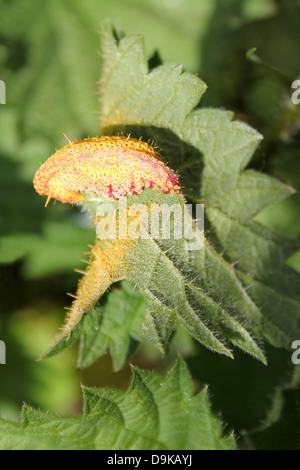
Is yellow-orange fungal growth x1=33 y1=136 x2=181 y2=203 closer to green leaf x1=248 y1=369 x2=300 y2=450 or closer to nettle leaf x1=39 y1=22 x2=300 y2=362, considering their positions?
nettle leaf x1=39 y1=22 x2=300 y2=362

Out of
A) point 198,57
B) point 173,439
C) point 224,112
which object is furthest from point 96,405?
point 198,57

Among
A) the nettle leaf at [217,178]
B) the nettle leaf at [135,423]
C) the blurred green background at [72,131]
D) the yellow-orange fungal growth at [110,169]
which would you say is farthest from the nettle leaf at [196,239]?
the blurred green background at [72,131]

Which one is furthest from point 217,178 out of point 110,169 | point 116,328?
point 116,328

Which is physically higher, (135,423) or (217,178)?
(217,178)

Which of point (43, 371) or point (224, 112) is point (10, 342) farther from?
point (224, 112)

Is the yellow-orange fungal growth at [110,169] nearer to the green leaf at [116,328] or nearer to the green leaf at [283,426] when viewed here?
the green leaf at [116,328]

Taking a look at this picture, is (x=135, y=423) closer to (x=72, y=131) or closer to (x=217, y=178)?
(x=217, y=178)
